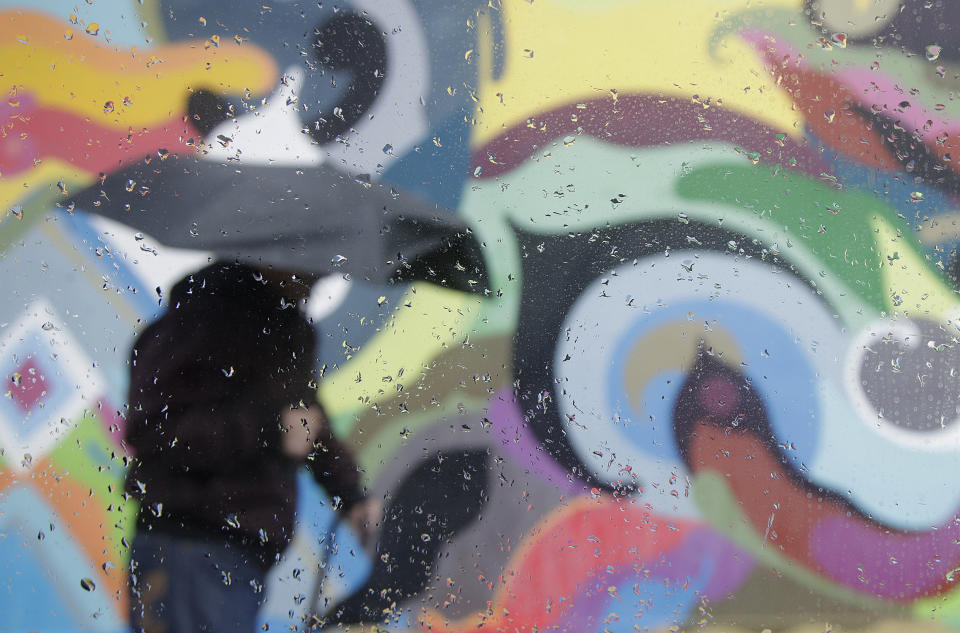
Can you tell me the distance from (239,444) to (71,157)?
659 mm

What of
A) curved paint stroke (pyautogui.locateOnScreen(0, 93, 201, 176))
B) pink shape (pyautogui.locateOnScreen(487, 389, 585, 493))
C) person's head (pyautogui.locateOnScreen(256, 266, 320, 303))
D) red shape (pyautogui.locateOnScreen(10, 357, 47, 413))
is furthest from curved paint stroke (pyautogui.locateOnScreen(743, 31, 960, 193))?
red shape (pyautogui.locateOnScreen(10, 357, 47, 413))

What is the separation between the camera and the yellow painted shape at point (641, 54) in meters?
1.04

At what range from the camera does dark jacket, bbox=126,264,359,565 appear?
1073 millimetres

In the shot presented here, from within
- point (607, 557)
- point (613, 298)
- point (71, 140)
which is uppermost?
point (71, 140)

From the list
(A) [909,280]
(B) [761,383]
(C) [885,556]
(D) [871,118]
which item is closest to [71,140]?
(B) [761,383]

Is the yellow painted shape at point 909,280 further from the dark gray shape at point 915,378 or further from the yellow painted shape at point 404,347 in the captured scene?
the yellow painted shape at point 404,347

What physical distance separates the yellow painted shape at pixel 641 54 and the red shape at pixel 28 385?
1090 millimetres

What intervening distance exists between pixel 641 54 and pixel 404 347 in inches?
28.1

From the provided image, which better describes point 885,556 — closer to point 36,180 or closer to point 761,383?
point 761,383

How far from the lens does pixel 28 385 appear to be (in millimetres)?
1110

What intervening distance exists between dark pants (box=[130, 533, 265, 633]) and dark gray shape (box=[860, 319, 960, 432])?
4.05 ft

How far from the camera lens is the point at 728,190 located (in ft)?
3.47

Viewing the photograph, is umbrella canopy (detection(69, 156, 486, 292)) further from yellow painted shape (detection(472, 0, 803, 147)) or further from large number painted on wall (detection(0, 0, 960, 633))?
yellow painted shape (detection(472, 0, 803, 147))

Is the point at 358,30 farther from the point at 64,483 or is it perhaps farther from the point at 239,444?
the point at 64,483
